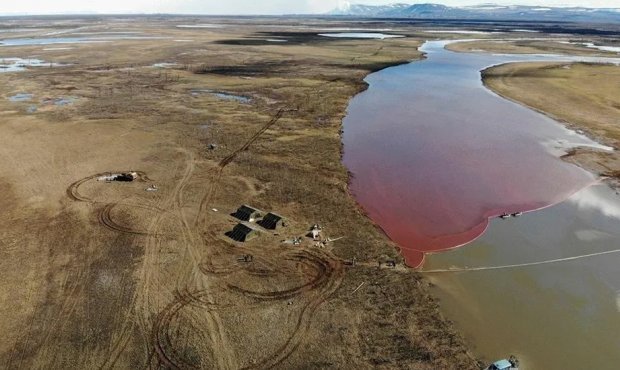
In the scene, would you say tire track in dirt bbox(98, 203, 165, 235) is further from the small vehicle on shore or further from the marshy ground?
the small vehicle on shore

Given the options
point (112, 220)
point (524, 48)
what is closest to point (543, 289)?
point (112, 220)

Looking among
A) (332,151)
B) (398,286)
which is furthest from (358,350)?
(332,151)

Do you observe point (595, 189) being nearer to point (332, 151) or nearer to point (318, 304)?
point (332, 151)

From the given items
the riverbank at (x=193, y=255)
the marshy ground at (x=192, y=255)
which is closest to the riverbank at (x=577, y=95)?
the marshy ground at (x=192, y=255)

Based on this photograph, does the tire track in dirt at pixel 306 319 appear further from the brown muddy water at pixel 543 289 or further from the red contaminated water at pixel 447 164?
the brown muddy water at pixel 543 289

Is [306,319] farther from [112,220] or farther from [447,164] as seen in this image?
[447,164]
